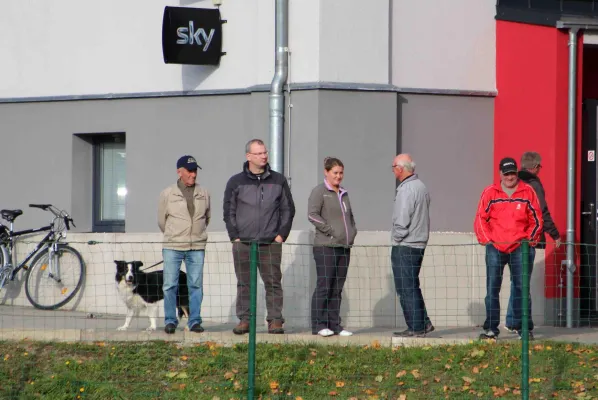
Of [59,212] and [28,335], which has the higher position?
[59,212]

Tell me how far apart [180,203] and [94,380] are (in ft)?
7.38

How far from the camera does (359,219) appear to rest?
40.6 feet

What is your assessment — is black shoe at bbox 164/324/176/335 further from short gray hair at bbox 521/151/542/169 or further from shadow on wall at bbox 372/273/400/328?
short gray hair at bbox 521/151/542/169

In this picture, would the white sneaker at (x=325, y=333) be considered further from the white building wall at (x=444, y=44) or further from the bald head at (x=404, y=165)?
the white building wall at (x=444, y=44)

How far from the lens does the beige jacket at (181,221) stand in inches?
419

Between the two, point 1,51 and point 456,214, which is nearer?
point 456,214

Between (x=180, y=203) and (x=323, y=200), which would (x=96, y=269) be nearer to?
(x=180, y=203)

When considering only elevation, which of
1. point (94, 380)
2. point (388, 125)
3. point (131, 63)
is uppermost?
point (131, 63)

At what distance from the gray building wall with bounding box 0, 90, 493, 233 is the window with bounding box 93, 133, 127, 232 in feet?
0.43

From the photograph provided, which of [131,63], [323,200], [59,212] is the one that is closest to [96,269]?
[59,212]

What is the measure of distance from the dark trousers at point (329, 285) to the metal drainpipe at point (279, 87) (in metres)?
1.93

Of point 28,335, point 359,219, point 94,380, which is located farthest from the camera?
point 359,219

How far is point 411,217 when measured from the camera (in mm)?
10547

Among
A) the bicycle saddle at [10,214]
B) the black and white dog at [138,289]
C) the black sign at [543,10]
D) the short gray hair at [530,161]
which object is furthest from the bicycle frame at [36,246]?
the black sign at [543,10]
